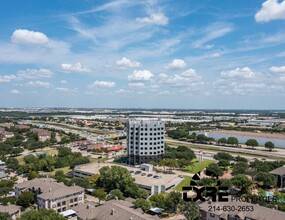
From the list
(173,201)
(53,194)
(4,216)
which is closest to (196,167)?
(173,201)

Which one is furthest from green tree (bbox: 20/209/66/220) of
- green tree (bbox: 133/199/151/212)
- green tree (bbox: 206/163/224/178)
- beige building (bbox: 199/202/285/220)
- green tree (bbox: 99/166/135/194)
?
green tree (bbox: 206/163/224/178)

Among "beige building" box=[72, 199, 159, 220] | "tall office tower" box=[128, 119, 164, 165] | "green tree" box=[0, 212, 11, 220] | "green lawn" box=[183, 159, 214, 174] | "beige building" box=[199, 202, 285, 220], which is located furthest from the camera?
"tall office tower" box=[128, 119, 164, 165]

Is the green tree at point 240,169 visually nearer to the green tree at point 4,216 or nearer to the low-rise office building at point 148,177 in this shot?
the low-rise office building at point 148,177

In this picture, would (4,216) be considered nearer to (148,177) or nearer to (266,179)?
(148,177)

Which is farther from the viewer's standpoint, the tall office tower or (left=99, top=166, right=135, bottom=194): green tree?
the tall office tower

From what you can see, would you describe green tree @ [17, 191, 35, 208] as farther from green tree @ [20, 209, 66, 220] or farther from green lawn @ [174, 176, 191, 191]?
green lawn @ [174, 176, 191, 191]
